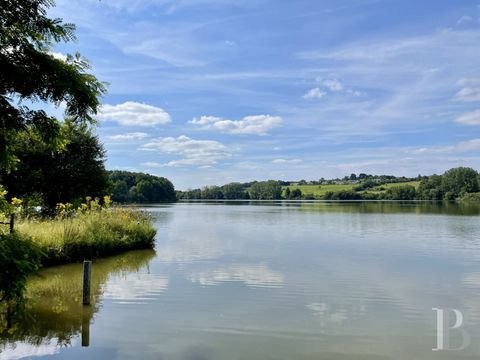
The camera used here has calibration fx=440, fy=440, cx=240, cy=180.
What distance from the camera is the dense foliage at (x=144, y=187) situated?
11406 centimetres

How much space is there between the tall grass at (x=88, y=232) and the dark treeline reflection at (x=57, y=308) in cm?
85

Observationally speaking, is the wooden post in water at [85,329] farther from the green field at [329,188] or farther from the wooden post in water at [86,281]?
the green field at [329,188]

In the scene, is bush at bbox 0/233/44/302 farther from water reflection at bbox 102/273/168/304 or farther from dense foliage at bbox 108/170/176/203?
dense foliage at bbox 108/170/176/203

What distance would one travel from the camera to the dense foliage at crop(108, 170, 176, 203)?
114 metres

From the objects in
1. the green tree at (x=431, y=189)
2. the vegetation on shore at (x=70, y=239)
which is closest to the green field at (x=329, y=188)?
the green tree at (x=431, y=189)

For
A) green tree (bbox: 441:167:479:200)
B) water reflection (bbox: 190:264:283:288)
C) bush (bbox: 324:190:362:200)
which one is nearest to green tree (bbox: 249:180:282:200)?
bush (bbox: 324:190:362:200)

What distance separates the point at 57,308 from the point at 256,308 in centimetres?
479

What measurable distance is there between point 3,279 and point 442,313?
1029 cm

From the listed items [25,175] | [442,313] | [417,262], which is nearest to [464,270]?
[417,262]

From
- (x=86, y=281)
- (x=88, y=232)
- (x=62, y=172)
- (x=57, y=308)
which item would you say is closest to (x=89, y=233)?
(x=88, y=232)

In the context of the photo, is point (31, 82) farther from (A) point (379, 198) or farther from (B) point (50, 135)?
(A) point (379, 198)

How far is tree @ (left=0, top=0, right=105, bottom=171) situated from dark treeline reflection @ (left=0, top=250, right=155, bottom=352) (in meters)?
1.95

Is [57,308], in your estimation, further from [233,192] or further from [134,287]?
[233,192]

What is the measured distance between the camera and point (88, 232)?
18.1 metres
